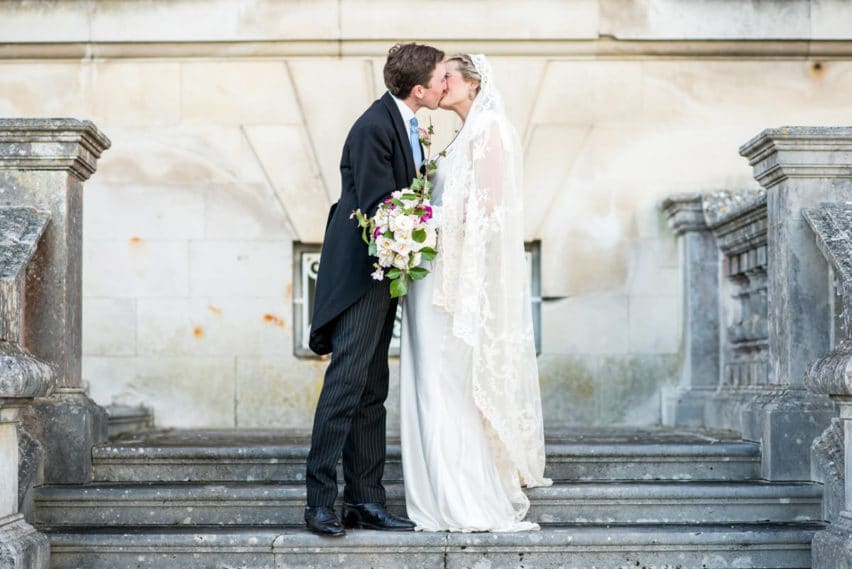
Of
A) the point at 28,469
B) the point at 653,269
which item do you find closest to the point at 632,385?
the point at 653,269

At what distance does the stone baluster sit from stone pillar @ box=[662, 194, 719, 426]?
173cm

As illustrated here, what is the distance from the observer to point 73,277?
5.41 metres

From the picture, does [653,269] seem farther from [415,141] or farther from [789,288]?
[415,141]

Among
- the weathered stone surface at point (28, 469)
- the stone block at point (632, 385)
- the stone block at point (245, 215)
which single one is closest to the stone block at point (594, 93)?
the stone block at point (632, 385)

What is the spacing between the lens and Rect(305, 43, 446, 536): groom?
471cm

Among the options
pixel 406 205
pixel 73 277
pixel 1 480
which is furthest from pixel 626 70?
pixel 1 480

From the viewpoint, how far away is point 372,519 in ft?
16.0

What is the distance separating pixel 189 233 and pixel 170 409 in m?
1.13

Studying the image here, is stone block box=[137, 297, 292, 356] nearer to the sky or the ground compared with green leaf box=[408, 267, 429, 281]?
nearer to the ground

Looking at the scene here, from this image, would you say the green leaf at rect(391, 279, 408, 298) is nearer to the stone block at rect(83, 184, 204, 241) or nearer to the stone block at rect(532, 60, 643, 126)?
the stone block at rect(83, 184, 204, 241)

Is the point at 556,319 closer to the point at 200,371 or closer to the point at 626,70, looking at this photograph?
the point at 626,70

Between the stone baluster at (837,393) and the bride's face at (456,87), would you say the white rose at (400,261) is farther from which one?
the stone baluster at (837,393)

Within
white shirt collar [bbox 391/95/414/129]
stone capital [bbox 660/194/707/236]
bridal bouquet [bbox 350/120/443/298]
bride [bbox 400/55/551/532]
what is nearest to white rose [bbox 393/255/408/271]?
bridal bouquet [bbox 350/120/443/298]

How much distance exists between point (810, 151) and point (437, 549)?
2555mm
